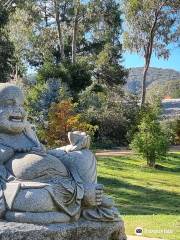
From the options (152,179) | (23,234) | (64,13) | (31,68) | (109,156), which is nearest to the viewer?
(23,234)

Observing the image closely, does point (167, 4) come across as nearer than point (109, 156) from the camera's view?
No

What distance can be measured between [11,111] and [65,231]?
160 centimetres

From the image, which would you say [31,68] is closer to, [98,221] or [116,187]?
[116,187]

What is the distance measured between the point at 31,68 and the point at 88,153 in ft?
109

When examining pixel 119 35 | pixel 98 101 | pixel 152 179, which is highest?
pixel 119 35

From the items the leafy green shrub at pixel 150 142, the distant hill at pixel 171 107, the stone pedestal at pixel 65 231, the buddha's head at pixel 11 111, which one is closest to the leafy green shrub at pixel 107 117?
the leafy green shrub at pixel 150 142

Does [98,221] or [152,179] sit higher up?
[98,221]

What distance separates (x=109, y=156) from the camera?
2522 centimetres

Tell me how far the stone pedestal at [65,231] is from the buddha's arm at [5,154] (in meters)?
0.84

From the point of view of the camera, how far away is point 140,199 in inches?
668

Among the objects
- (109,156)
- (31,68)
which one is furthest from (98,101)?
(31,68)

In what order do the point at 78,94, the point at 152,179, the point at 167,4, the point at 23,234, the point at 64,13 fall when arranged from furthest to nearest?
the point at 64,13 → the point at 167,4 → the point at 78,94 → the point at 152,179 → the point at 23,234

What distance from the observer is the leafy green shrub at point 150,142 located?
2370cm

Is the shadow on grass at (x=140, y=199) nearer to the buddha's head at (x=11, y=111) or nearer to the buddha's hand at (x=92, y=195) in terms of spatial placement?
the buddha's hand at (x=92, y=195)
